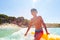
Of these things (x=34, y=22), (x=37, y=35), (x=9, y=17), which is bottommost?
(x=9, y=17)

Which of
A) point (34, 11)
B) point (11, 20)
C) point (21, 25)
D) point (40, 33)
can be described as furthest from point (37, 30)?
point (21, 25)

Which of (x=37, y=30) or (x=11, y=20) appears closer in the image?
(x=37, y=30)

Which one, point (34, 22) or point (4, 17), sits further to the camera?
point (4, 17)

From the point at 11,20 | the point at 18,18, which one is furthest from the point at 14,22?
the point at 18,18

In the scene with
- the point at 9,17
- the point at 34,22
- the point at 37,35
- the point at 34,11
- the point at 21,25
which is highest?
the point at 34,11

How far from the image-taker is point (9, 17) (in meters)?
24.4

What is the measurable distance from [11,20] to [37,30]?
71.8 ft

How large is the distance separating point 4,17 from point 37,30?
69.5 feet

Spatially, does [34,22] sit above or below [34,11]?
below

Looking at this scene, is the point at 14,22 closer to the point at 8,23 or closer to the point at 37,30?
the point at 8,23

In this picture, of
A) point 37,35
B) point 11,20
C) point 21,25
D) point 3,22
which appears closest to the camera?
point 37,35

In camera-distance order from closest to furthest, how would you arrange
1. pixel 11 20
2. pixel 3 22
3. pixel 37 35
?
pixel 37 35
pixel 3 22
pixel 11 20

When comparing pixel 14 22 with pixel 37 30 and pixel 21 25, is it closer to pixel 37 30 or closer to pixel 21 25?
pixel 21 25

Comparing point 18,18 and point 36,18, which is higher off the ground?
point 36,18
